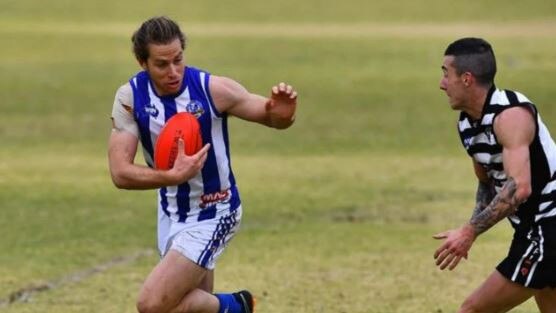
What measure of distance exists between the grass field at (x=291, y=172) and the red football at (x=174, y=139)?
9.57 feet

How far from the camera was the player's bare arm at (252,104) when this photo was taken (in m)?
9.16

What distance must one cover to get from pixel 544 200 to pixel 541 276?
484 millimetres

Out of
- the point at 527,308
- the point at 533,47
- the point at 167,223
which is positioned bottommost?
the point at 527,308

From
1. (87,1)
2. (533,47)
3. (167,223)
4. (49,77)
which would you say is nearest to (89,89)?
(49,77)

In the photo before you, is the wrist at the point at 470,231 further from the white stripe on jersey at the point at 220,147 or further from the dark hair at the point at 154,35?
the dark hair at the point at 154,35

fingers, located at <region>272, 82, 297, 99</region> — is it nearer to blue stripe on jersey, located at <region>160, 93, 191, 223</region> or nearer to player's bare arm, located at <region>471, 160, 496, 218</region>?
blue stripe on jersey, located at <region>160, 93, 191, 223</region>

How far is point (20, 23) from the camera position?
4759cm

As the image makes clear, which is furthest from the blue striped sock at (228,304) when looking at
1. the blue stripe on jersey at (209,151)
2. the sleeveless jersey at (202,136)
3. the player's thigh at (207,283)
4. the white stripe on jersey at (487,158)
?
the white stripe on jersey at (487,158)

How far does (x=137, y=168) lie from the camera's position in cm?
898

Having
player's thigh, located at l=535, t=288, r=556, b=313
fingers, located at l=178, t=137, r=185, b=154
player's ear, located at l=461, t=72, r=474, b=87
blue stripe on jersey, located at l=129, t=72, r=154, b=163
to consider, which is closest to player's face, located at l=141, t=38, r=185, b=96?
blue stripe on jersey, located at l=129, t=72, r=154, b=163

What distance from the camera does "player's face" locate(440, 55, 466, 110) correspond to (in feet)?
28.8

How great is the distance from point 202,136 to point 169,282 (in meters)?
0.98

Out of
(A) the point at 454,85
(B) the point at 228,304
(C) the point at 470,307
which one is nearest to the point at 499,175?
(A) the point at 454,85

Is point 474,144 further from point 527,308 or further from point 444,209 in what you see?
point 444,209
